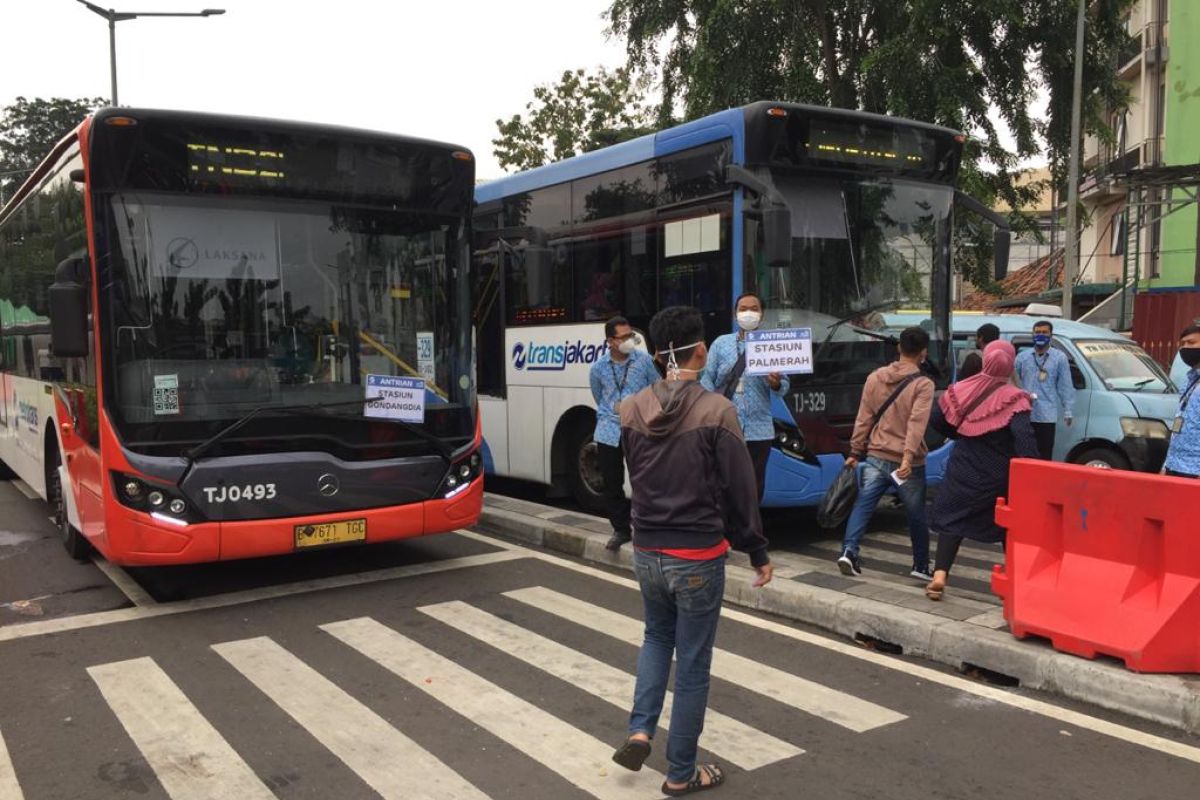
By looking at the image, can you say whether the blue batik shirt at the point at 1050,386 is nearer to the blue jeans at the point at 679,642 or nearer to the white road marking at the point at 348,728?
the blue jeans at the point at 679,642

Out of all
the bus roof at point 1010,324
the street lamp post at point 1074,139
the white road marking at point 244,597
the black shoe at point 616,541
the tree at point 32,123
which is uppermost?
the tree at point 32,123

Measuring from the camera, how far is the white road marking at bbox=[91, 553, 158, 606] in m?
6.73

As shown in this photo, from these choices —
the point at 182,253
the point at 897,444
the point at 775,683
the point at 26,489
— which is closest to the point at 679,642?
the point at 775,683

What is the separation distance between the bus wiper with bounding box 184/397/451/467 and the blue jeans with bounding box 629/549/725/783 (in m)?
3.55

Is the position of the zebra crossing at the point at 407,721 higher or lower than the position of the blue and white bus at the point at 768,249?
lower

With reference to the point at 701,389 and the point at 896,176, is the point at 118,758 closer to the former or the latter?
the point at 701,389

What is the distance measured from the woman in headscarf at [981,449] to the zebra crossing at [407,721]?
1656 mm

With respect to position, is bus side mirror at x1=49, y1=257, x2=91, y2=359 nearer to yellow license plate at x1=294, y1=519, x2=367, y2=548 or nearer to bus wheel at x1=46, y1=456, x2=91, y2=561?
yellow license plate at x1=294, y1=519, x2=367, y2=548

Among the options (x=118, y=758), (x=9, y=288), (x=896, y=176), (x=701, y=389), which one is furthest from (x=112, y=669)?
(x=896, y=176)

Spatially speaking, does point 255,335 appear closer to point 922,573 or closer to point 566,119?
point 922,573

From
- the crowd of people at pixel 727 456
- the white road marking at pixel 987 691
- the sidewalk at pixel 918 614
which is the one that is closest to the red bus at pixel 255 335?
the crowd of people at pixel 727 456

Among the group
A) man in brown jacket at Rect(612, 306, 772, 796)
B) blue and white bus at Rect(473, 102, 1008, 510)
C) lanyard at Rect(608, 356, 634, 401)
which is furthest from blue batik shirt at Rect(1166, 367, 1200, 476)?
lanyard at Rect(608, 356, 634, 401)

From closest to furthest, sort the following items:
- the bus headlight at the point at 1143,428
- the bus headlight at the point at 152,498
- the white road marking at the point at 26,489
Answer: the bus headlight at the point at 152,498 → the bus headlight at the point at 1143,428 → the white road marking at the point at 26,489

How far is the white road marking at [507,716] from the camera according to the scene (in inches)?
155
